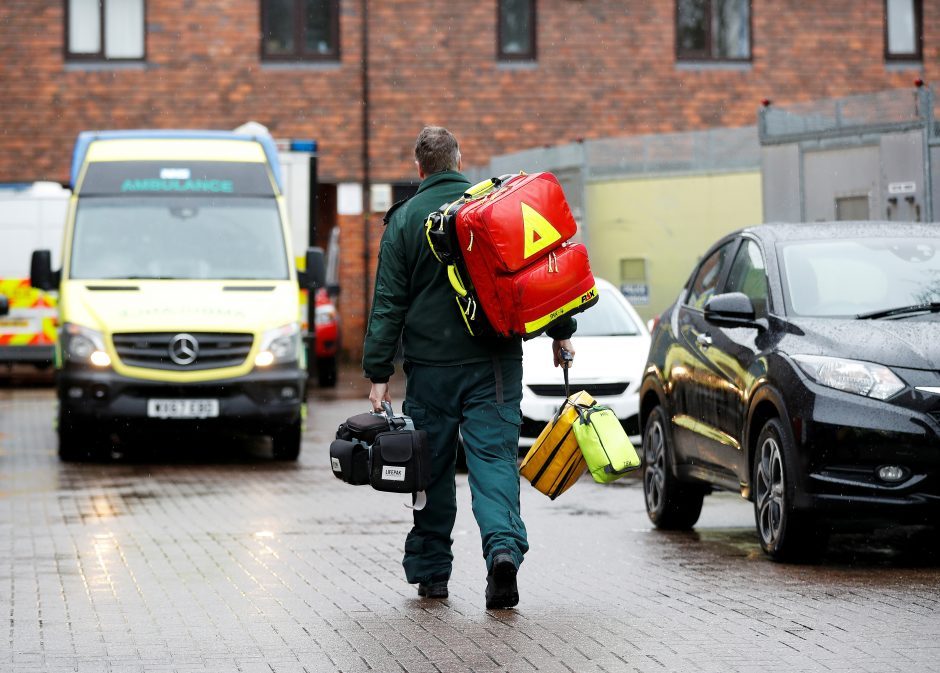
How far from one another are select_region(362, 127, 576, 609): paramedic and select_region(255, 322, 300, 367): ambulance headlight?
740 cm

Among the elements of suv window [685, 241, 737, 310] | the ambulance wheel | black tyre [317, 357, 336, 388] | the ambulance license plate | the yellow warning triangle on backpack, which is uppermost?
the yellow warning triangle on backpack

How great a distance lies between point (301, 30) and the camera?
3156 cm

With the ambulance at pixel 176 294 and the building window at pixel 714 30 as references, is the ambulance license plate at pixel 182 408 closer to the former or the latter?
the ambulance at pixel 176 294

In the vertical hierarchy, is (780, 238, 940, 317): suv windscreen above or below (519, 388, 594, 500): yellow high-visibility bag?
above

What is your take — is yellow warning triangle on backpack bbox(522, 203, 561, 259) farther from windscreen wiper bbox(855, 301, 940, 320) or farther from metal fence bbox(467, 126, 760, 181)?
metal fence bbox(467, 126, 760, 181)

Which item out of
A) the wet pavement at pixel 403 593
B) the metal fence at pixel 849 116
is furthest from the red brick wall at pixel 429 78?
the wet pavement at pixel 403 593

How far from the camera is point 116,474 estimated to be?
14.3 meters

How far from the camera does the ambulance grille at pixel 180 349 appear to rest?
14883mm

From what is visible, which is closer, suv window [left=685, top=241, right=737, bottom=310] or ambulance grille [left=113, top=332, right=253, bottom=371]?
suv window [left=685, top=241, right=737, bottom=310]

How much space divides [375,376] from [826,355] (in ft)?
7.39

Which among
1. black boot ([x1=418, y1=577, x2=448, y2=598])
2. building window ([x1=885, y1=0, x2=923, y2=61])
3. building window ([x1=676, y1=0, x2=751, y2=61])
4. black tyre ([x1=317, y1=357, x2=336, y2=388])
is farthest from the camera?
building window ([x1=885, y1=0, x2=923, y2=61])

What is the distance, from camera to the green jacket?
25.0ft

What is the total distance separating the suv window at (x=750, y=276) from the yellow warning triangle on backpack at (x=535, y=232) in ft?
7.57

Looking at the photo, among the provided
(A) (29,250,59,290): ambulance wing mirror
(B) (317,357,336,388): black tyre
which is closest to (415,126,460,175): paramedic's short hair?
(A) (29,250,59,290): ambulance wing mirror
